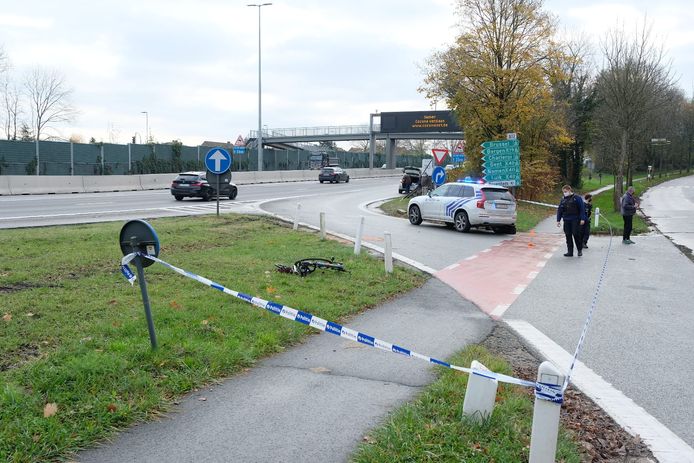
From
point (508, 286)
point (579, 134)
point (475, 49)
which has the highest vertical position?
point (475, 49)

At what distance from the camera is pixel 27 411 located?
419cm

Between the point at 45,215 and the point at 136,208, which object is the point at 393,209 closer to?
the point at 136,208

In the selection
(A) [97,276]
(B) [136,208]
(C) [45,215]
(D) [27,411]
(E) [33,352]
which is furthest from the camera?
(B) [136,208]

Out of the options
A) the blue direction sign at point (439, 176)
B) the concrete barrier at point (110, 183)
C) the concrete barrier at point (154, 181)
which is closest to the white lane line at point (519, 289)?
the blue direction sign at point (439, 176)

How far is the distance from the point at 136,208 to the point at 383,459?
814 inches

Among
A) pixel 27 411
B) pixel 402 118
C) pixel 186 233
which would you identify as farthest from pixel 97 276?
pixel 402 118

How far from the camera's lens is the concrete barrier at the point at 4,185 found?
28.4m

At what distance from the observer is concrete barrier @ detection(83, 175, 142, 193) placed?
33312 mm

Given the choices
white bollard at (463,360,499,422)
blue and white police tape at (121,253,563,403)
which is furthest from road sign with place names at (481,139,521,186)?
white bollard at (463,360,499,422)

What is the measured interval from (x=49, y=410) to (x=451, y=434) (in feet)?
9.02

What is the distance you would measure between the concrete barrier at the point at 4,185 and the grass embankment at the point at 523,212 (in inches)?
690

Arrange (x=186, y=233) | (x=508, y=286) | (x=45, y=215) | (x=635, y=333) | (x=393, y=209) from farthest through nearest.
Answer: (x=393, y=209), (x=45, y=215), (x=186, y=233), (x=508, y=286), (x=635, y=333)

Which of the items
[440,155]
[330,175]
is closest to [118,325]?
[440,155]

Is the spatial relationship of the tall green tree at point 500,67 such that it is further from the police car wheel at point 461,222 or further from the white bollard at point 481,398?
the white bollard at point 481,398
